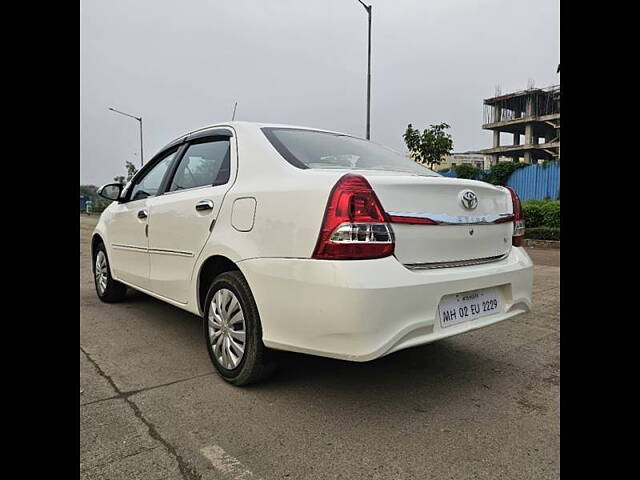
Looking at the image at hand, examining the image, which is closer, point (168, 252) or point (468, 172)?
point (168, 252)

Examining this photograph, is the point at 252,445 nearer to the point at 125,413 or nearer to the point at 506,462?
the point at 125,413

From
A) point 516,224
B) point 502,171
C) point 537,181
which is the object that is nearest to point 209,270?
point 516,224

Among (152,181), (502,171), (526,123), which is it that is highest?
(526,123)

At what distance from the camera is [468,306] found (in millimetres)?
2588

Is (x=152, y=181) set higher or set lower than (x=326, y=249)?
higher

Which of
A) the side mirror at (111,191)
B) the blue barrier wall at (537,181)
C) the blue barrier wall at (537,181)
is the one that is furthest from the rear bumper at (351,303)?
the blue barrier wall at (537,181)

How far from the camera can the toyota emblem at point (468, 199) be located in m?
2.63

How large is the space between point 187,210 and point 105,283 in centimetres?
232

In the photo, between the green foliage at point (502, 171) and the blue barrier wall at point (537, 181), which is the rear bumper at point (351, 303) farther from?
the green foliage at point (502, 171)

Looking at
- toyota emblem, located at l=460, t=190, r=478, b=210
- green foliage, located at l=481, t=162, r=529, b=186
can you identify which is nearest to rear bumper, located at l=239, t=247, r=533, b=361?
toyota emblem, located at l=460, t=190, r=478, b=210

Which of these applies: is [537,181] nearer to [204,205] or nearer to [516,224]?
[516,224]

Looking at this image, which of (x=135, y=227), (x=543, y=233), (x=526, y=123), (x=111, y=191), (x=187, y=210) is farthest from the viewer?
(x=526, y=123)

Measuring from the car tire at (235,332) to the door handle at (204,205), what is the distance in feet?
1.48

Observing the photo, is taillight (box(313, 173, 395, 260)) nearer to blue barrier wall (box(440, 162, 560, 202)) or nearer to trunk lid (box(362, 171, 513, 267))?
trunk lid (box(362, 171, 513, 267))
